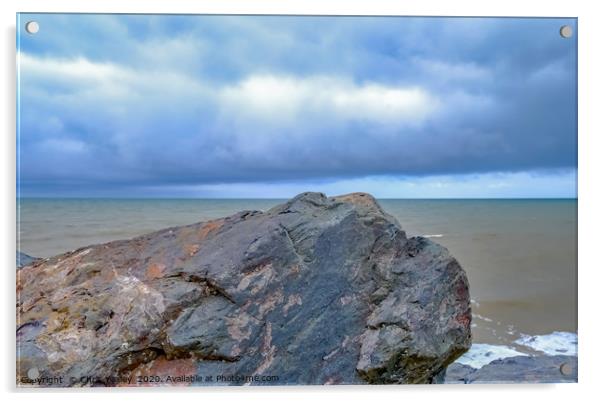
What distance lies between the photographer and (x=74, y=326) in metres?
3.71

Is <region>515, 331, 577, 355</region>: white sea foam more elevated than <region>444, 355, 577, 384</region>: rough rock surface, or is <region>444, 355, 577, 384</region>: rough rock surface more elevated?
<region>515, 331, 577, 355</region>: white sea foam

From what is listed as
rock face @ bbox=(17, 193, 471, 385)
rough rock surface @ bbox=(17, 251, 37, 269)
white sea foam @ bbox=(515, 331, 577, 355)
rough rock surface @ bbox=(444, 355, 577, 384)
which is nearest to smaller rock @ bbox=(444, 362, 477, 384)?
rough rock surface @ bbox=(444, 355, 577, 384)

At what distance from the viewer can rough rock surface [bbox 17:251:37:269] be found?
404 centimetres

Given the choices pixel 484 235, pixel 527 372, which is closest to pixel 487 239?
pixel 484 235

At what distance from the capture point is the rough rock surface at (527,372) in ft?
13.7

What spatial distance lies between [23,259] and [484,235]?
4479mm

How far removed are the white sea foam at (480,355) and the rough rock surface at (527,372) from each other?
2.8 inches

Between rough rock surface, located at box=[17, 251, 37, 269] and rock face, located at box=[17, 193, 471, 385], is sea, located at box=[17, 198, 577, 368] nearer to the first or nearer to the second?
rough rock surface, located at box=[17, 251, 37, 269]

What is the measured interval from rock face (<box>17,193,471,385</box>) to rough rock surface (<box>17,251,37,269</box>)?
0.22 ft

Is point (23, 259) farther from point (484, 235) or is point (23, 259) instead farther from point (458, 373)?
point (484, 235)

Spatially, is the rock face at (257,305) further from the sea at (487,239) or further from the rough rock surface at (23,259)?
the sea at (487,239)

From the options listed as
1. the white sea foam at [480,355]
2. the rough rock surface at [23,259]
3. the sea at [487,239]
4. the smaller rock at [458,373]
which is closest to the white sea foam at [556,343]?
the sea at [487,239]
